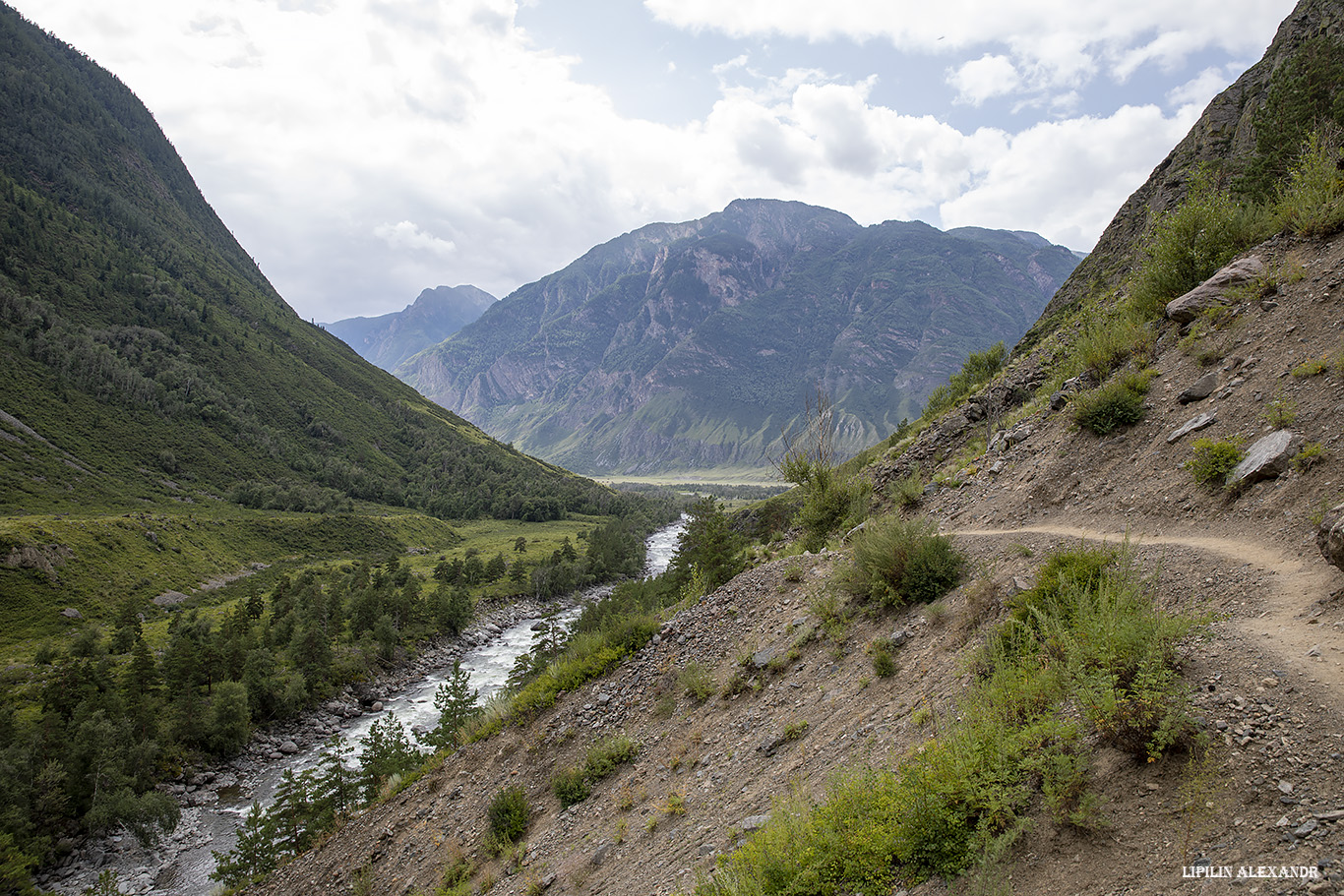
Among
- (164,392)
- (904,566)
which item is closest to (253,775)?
(904,566)

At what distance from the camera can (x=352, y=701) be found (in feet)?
156

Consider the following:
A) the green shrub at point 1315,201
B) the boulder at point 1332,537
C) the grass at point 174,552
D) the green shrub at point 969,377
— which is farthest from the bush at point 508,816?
the grass at point 174,552

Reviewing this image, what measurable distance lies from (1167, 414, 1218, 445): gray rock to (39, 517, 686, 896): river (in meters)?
26.3


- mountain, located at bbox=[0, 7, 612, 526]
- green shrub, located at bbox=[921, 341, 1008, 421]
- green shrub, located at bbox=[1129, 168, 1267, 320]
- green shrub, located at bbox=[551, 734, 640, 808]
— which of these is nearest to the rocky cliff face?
green shrub, located at bbox=[921, 341, 1008, 421]

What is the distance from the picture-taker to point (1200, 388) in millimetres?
10844

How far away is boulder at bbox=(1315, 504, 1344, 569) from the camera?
5.77m

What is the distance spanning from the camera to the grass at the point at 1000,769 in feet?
15.9

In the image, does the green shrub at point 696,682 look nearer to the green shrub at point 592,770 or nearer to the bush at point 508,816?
the green shrub at point 592,770

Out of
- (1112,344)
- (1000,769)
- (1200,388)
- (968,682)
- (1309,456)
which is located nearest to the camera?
(1000,769)

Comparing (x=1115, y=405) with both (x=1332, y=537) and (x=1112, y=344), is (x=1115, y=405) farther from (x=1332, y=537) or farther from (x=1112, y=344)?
(x=1332, y=537)

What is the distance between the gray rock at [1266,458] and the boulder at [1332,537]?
6.58 feet

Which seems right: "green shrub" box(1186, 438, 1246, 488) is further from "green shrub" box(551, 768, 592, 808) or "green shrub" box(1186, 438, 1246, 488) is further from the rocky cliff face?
the rocky cliff face

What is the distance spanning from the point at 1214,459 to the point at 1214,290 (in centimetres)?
552

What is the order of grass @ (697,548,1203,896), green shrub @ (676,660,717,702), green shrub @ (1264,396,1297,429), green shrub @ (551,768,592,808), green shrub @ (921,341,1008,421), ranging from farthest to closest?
green shrub @ (921,341,1008,421), green shrub @ (676,660,717,702), green shrub @ (551,768,592,808), green shrub @ (1264,396,1297,429), grass @ (697,548,1203,896)
